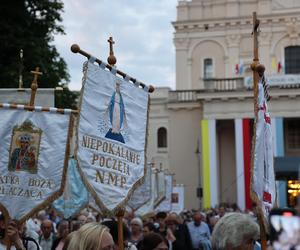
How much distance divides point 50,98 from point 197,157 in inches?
1201

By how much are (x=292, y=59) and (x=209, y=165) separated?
12045mm

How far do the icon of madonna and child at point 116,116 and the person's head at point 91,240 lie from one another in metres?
2.38

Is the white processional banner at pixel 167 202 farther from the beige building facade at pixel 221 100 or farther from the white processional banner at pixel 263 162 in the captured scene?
the white processional banner at pixel 263 162

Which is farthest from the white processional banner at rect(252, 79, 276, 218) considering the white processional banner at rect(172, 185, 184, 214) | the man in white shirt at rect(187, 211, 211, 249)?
the white processional banner at rect(172, 185, 184, 214)

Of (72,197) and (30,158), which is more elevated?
(30,158)

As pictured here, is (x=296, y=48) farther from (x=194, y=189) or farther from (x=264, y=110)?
(x=264, y=110)

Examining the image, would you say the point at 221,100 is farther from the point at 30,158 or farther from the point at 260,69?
the point at 260,69

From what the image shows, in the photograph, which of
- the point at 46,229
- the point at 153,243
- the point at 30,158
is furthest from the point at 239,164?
the point at 153,243

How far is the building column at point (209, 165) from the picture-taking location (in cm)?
3434

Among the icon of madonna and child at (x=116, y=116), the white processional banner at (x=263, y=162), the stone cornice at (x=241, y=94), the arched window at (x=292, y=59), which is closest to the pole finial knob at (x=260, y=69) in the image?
the white processional banner at (x=263, y=162)

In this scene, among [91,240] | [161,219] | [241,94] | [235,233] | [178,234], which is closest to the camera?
[91,240]

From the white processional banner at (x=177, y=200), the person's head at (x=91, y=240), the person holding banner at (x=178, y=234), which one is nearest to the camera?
the person's head at (x=91, y=240)

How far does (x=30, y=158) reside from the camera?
5.76 meters

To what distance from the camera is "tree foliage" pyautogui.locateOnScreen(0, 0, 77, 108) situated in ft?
78.7
